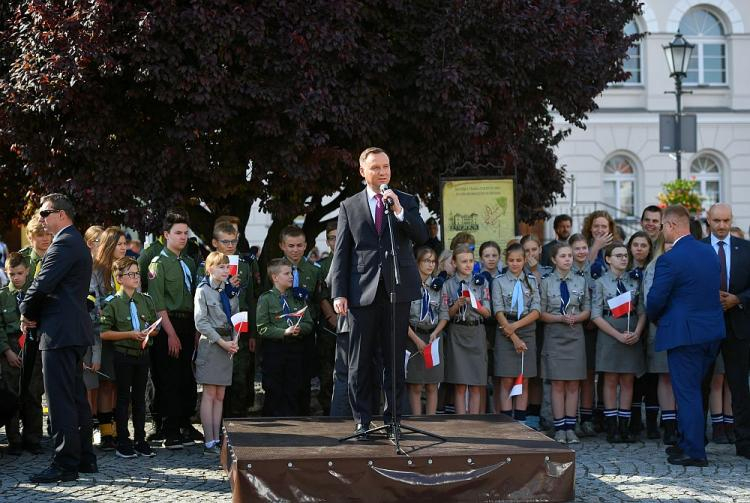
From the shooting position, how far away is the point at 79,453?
7.37 metres

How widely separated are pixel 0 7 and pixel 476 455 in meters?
6.63

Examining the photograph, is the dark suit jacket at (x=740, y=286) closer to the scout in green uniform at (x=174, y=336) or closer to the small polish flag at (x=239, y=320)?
the small polish flag at (x=239, y=320)

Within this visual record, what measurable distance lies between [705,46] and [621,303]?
73.0 ft

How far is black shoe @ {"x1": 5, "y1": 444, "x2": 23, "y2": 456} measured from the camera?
331 inches

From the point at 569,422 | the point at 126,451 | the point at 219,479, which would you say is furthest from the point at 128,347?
the point at 569,422

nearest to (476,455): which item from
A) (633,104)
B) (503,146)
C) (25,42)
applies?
(503,146)

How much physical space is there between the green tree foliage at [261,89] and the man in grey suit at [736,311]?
2346 millimetres

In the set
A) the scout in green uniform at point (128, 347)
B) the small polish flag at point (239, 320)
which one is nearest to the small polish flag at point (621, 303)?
the small polish flag at point (239, 320)

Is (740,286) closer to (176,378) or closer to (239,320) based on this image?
(239,320)

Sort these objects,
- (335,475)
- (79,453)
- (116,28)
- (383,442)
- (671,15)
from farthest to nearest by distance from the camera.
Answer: (671,15) < (116,28) < (79,453) < (383,442) < (335,475)

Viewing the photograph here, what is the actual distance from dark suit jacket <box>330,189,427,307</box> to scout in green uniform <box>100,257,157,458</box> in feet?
7.04

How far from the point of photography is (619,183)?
2869 centimetres

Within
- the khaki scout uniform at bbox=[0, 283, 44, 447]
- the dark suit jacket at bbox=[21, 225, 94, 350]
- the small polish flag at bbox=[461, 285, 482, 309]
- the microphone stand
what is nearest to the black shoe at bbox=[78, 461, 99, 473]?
the dark suit jacket at bbox=[21, 225, 94, 350]

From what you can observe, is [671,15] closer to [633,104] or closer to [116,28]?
[633,104]
